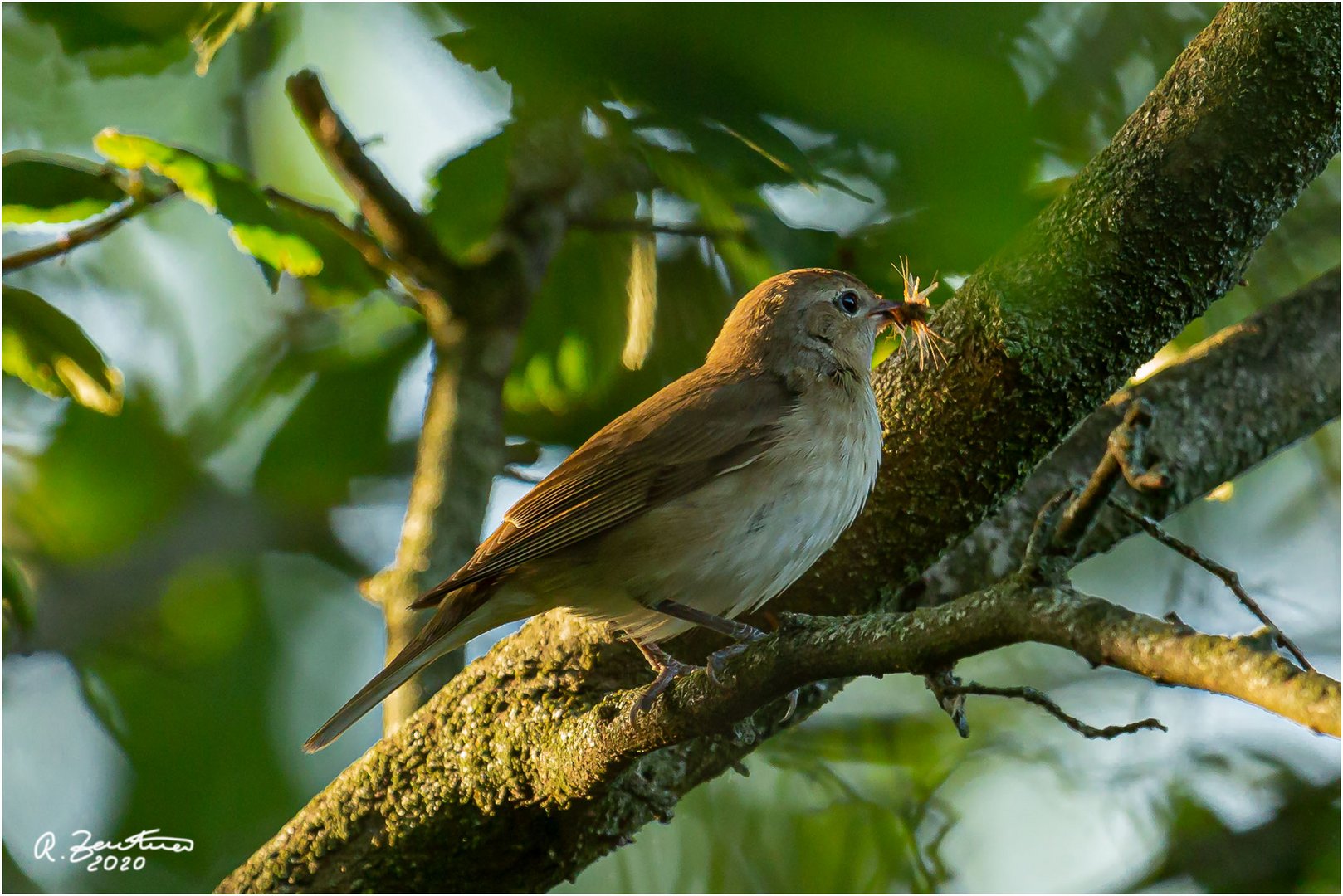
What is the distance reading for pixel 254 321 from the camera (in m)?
6.49

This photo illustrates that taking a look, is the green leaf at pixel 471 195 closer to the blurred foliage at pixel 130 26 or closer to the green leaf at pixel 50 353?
the blurred foliage at pixel 130 26

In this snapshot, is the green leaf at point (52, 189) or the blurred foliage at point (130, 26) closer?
the green leaf at point (52, 189)

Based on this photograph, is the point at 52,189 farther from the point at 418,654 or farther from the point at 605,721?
the point at 605,721

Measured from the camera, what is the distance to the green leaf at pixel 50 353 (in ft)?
11.2

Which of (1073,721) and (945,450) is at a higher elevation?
(945,450)

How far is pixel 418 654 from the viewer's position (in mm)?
3479

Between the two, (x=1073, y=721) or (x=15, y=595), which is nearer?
(x=1073, y=721)

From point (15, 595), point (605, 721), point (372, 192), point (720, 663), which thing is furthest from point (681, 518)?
point (372, 192)

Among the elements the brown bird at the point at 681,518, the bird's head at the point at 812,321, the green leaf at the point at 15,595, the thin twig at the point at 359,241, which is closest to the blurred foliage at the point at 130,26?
the thin twig at the point at 359,241

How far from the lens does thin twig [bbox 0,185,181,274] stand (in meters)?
3.53

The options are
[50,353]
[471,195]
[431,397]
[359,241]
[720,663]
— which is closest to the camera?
[720,663]

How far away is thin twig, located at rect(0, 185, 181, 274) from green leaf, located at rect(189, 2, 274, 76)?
498 millimetres
